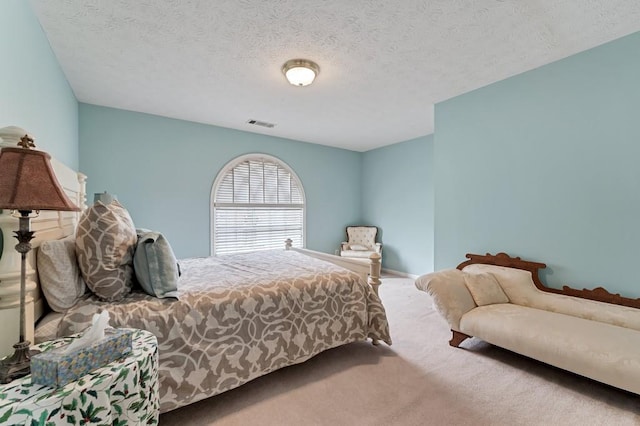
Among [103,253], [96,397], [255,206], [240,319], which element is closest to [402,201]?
[255,206]

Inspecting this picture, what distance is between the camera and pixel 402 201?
5.23 m

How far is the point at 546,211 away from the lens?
2.61 m

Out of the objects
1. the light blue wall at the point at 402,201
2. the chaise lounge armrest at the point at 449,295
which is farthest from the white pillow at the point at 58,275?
the light blue wall at the point at 402,201

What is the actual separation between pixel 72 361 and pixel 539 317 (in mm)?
2880

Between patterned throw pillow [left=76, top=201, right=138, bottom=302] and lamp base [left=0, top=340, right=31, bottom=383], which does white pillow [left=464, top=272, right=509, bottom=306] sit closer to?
patterned throw pillow [left=76, top=201, right=138, bottom=302]

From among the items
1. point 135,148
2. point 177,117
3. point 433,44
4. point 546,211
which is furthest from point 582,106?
point 135,148

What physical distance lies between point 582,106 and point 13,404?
3918mm

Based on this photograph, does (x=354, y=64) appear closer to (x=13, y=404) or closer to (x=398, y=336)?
(x=398, y=336)

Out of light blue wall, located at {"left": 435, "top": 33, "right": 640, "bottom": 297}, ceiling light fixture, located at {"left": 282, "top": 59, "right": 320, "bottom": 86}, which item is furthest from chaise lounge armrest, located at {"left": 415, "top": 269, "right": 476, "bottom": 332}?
ceiling light fixture, located at {"left": 282, "top": 59, "right": 320, "bottom": 86}

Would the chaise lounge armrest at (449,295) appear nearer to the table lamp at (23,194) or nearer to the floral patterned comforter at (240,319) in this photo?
the floral patterned comforter at (240,319)

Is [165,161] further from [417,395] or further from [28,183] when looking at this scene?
[417,395]

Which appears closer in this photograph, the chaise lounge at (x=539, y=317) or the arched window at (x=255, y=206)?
the chaise lounge at (x=539, y=317)

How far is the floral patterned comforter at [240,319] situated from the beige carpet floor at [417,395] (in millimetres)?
169

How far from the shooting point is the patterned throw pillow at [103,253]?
153cm
